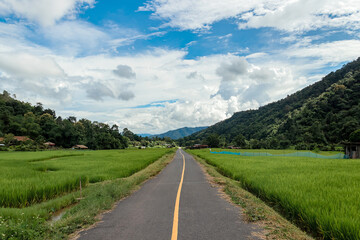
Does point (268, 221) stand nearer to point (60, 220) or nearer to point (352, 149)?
point (60, 220)

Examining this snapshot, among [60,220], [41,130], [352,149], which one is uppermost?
[41,130]

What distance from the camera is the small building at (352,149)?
122ft

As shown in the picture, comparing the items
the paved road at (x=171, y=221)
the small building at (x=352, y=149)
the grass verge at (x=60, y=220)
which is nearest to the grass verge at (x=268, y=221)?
the paved road at (x=171, y=221)

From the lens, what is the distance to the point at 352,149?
1528 inches

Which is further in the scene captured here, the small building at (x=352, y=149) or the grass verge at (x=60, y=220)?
the small building at (x=352, y=149)

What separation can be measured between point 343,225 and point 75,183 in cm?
1260

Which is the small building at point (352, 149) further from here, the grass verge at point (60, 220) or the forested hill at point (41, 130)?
the forested hill at point (41, 130)

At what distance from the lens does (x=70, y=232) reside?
581 cm

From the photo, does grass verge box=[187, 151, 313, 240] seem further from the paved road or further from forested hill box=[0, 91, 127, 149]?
forested hill box=[0, 91, 127, 149]

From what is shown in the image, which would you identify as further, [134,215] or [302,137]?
[302,137]

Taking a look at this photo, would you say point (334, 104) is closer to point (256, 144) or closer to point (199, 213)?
point (256, 144)

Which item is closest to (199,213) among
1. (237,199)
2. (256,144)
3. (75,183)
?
(237,199)

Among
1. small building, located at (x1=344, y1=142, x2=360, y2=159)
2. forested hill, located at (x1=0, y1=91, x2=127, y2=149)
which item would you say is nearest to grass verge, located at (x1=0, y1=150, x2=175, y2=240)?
small building, located at (x1=344, y1=142, x2=360, y2=159)

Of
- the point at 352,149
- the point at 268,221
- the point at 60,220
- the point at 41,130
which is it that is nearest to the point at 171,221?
the point at 268,221
